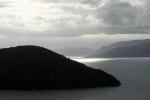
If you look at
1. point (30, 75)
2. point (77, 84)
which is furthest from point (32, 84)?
point (77, 84)

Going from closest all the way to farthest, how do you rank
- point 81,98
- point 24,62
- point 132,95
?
point 81,98 < point 132,95 < point 24,62

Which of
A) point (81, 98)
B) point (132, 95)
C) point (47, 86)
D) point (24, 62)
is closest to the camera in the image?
point (81, 98)

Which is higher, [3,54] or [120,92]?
[3,54]

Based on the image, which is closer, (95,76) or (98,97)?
(98,97)

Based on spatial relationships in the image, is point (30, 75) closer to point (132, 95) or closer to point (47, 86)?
point (47, 86)

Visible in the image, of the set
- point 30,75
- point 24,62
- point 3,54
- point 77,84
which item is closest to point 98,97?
point 77,84

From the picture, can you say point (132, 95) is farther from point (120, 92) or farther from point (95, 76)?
point (95, 76)
